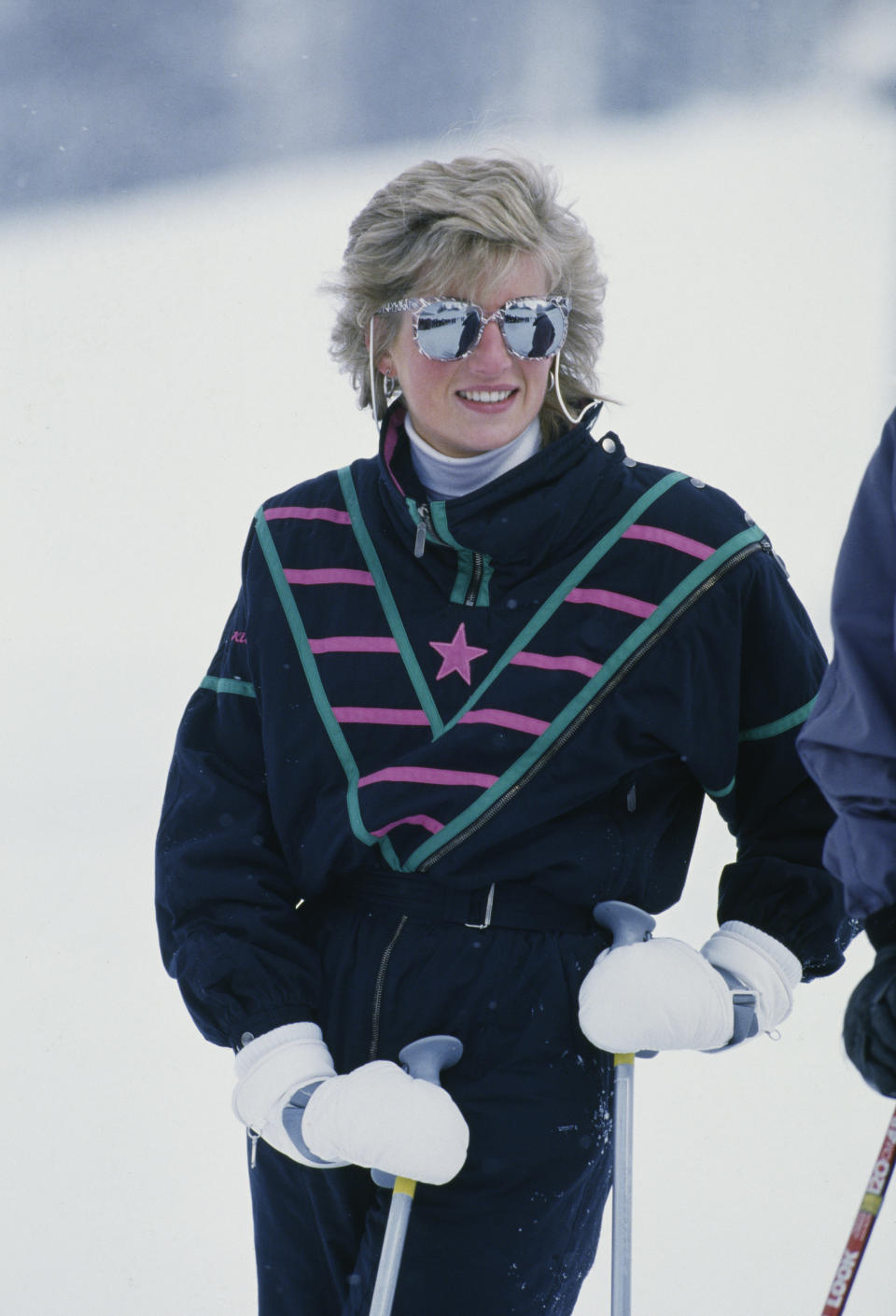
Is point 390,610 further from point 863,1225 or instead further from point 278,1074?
point 863,1225

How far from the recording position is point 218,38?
11.3 ft

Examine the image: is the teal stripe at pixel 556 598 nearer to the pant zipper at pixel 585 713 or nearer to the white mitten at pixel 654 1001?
the pant zipper at pixel 585 713

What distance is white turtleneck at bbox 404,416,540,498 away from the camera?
1.73 m

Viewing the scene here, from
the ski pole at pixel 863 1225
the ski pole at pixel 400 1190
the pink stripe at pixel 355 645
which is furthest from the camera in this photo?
the pink stripe at pixel 355 645

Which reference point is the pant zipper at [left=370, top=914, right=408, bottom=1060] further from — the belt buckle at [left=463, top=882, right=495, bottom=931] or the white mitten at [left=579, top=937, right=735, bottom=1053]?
the white mitten at [left=579, top=937, right=735, bottom=1053]

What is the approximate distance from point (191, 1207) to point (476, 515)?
163 cm

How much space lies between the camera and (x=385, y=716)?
1.71 metres

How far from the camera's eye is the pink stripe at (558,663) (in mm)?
1645

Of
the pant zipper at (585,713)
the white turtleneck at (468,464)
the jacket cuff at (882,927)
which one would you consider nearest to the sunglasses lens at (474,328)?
the white turtleneck at (468,464)

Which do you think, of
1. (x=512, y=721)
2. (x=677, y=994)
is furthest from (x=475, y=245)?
(x=677, y=994)

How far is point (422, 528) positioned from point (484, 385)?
0.18 meters

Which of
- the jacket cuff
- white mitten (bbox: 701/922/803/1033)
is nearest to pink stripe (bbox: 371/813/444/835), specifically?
white mitten (bbox: 701/922/803/1033)

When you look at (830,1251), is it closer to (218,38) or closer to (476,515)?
(476,515)

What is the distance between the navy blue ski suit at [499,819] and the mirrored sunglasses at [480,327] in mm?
112
